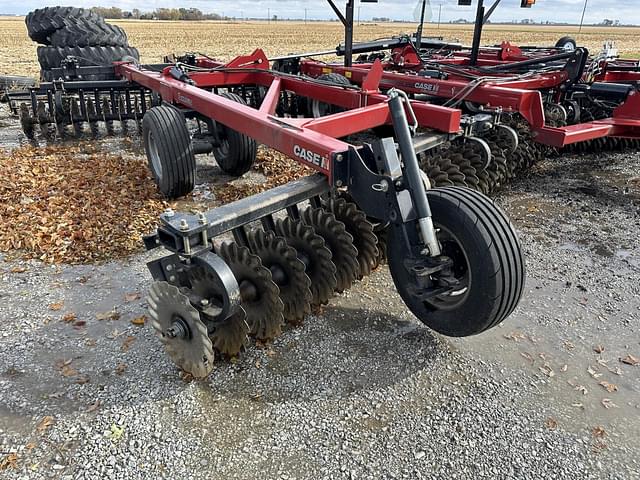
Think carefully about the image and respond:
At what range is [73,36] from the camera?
898cm

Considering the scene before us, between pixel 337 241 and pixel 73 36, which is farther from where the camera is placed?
pixel 73 36

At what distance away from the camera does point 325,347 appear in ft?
9.54

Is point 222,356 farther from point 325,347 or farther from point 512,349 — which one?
point 512,349

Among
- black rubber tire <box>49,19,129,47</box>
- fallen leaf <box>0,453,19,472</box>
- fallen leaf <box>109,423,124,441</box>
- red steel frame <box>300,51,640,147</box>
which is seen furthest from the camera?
black rubber tire <box>49,19,129,47</box>

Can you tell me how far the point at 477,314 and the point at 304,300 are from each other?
38.4 inches

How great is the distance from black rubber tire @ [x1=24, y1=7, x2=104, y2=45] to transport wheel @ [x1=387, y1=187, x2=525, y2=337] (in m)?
8.99

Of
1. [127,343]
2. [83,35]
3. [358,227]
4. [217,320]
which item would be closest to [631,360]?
[358,227]

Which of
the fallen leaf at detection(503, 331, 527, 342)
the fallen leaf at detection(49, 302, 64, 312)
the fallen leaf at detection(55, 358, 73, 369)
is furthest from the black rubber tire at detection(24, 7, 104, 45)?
the fallen leaf at detection(503, 331, 527, 342)

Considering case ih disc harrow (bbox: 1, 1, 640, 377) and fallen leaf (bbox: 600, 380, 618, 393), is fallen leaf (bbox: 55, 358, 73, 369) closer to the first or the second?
case ih disc harrow (bbox: 1, 1, 640, 377)

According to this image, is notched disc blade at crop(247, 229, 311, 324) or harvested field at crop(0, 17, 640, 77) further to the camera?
harvested field at crop(0, 17, 640, 77)

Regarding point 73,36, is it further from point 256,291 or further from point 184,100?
point 256,291

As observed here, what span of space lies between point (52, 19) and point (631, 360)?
10156mm

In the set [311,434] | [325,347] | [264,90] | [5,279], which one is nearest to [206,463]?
[311,434]

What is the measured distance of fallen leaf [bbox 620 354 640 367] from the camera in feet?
9.21
